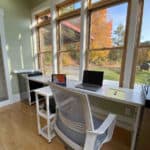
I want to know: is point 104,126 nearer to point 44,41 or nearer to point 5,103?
point 5,103

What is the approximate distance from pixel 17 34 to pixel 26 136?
8.49ft

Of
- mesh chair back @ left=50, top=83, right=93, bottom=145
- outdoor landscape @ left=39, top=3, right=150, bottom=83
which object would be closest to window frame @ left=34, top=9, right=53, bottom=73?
outdoor landscape @ left=39, top=3, right=150, bottom=83

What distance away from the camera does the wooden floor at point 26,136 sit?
1708mm

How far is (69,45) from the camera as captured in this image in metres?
2.89

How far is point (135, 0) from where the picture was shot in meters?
1.77

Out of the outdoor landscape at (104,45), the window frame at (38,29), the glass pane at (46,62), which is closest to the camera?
the outdoor landscape at (104,45)

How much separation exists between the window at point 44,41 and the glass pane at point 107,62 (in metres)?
1.40

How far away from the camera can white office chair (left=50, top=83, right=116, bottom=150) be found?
0.84m

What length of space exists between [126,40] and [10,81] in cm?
299

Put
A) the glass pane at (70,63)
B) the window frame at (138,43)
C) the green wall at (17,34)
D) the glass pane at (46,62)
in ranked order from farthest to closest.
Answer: the glass pane at (46,62), the green wall at (17,34), the glass pane at (70,63), the window frame at (138,43)

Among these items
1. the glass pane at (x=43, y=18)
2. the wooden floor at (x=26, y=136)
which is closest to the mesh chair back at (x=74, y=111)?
the wooden floor at (x=26, y=136)

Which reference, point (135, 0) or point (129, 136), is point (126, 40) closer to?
point (135, 0)

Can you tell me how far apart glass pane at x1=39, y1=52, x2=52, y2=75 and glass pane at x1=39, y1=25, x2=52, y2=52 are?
18cm

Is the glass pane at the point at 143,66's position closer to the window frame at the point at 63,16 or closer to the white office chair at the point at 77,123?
the white office chair at the point at 77,123
